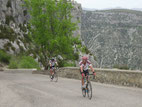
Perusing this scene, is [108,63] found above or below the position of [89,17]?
below

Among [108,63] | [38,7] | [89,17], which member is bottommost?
[108,63]

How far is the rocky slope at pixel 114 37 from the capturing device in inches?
5443

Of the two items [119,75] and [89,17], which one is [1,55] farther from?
[89,17]

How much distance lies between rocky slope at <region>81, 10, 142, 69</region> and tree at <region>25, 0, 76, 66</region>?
9184 centimetres

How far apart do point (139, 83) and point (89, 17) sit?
18196cm

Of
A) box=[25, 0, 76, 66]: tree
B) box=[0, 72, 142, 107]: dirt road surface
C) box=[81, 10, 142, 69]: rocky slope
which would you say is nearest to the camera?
box=[0, 72, 142, 107]: dirt road surface

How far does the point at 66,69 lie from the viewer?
27.1m

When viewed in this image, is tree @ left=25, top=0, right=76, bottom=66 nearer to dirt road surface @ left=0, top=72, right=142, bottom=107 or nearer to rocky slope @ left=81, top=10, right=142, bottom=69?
dirt road surface @ left=0, top=72, right=142, bottom=107

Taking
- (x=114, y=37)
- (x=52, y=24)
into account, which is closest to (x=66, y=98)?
(x=52, y=24)

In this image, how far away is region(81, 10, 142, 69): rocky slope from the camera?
454ft

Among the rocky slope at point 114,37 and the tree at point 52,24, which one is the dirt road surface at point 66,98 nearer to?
the tree at point 52,24

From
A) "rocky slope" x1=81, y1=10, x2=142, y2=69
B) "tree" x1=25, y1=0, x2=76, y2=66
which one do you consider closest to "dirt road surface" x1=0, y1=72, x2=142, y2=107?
"tree" x1=25, y1=0, x2=76, y2=66

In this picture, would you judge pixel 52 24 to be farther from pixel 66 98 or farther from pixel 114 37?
pixel 114 37

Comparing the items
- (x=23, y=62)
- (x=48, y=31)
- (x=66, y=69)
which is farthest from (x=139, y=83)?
(x=23, y=62)
